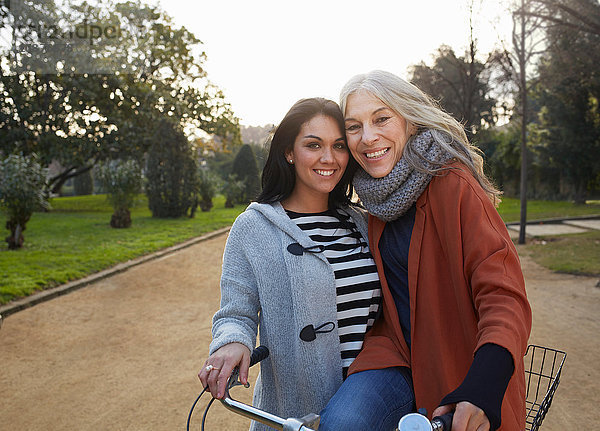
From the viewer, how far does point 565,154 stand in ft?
67.0

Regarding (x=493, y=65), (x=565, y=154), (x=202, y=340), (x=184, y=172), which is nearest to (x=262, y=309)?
(x=202, y=340)

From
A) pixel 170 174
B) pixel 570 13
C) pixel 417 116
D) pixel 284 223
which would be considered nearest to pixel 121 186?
pixel 170 174

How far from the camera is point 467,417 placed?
3.90ft

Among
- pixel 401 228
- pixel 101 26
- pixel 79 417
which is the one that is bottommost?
pixel 79 417

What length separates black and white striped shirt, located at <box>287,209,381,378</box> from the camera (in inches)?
78.1

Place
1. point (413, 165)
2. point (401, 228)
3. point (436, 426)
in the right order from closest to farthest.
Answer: point (436, 426) < point (413, 165) < point (401, 228)

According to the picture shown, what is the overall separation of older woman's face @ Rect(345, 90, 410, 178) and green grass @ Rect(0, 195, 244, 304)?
559 centimetres

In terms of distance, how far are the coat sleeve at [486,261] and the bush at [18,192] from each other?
9.40 metres

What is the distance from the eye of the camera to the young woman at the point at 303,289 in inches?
74.1

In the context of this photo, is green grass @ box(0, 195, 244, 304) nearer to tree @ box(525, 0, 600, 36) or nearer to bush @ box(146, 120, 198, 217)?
bush @ box(146, 120, 198, 217)

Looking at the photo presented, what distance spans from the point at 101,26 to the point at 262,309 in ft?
64.5

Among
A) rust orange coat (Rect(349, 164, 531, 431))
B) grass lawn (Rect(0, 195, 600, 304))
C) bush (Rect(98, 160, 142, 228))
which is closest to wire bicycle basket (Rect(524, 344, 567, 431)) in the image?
rust orange coat (Rect(349, 164, 531, 431))

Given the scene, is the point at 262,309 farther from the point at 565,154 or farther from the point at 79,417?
the point at 565,154

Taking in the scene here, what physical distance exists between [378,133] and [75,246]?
956cm
